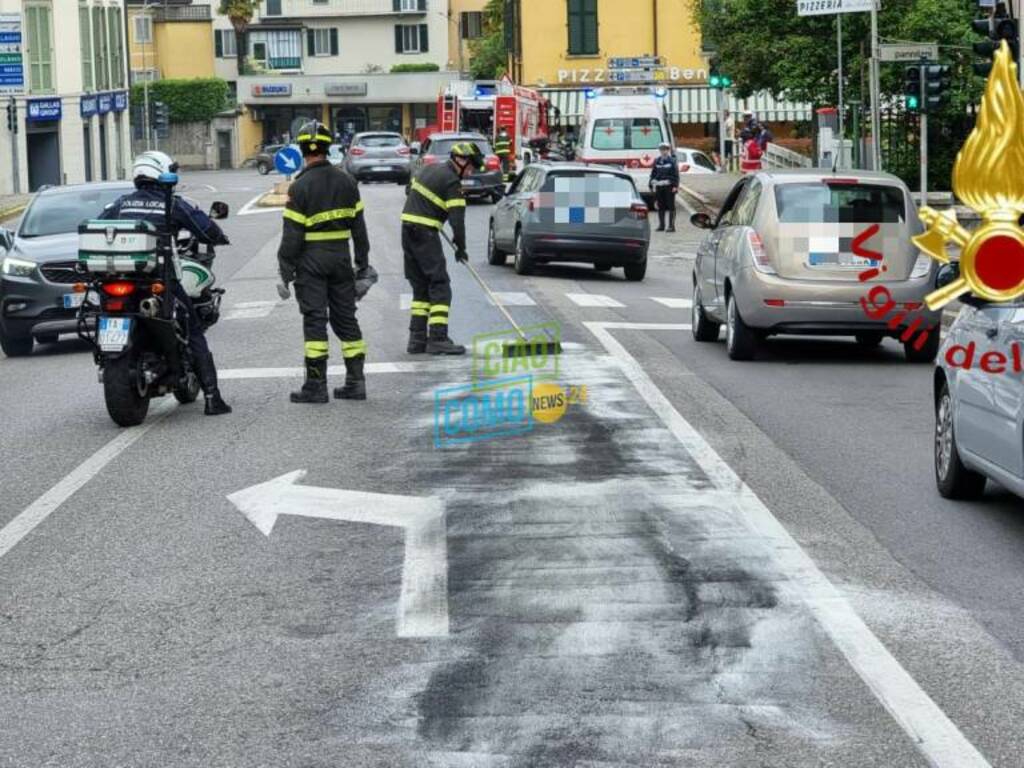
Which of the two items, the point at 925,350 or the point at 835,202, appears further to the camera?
the point at 925,350

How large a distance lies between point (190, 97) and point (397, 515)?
99.6m

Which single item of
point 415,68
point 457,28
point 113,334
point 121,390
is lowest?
point 121,390

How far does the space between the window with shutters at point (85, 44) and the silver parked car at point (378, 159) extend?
16.4m

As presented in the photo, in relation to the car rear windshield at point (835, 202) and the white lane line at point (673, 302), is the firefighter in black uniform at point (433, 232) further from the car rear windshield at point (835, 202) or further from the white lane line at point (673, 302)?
the white lane line at point (673, 302)

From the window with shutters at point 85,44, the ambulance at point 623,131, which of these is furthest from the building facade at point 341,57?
the ambulance at point 623,131

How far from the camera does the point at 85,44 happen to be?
74.4m

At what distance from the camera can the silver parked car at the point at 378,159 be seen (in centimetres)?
6047

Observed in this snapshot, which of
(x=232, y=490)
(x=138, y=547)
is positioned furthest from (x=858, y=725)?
(x=232, y=490)

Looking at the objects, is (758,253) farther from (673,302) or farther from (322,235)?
(673,302)

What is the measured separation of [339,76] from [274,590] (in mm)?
102002

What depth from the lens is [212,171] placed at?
4102 inches

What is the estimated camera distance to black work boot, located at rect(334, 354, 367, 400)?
15.0 metres

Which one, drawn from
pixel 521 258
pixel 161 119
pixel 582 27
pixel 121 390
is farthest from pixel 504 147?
pixel 161 119

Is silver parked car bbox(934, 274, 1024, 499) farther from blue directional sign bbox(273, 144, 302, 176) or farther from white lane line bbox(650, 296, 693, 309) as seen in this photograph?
blue directional sign bbox(273, 144, 302, 176)
